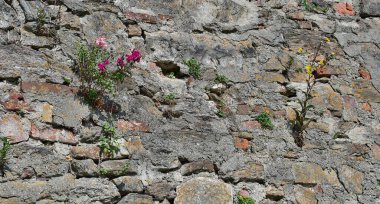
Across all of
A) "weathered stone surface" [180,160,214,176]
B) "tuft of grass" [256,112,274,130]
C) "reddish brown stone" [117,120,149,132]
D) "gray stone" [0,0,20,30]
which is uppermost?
"gray stone" [0,0,20,30]

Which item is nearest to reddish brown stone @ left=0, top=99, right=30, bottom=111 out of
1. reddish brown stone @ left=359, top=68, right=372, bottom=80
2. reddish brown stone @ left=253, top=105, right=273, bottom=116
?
reddish brown stone @ left=253, top=105, right=273, bottom=116

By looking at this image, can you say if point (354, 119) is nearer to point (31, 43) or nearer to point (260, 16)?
point (260, 16)

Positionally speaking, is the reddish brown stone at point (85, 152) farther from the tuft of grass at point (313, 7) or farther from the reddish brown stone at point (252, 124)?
the tuft of grass at point (313, 7)

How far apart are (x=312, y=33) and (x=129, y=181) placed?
198 centimetres

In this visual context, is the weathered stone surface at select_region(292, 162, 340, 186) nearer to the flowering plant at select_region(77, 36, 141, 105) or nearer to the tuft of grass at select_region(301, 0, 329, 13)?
the flowering plant at select_region(77, 36, 141, 105)

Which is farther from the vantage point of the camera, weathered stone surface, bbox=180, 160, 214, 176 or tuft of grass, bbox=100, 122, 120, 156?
weathered stone surface, bbox=180, 160, 214, 176

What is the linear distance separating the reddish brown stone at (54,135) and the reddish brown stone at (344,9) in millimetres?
2448

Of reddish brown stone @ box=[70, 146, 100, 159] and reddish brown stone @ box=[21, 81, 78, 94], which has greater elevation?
reddish brown stone @ box=[21, 81, 78, 94]

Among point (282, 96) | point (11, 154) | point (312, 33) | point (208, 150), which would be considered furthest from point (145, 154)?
point (312, 33)

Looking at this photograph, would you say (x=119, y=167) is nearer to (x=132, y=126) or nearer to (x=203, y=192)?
(x=132, y=126)

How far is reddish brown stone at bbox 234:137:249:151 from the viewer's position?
3.37 meters

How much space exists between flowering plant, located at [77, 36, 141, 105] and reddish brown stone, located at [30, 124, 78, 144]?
26 cm

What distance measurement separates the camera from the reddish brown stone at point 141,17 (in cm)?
359

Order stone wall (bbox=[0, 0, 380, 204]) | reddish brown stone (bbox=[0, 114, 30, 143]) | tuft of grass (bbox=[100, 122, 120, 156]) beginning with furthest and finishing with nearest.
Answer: tuft of grass (bbox=[100, 122, 120, 156]) → stone wall (bbox=[0, 0, 380, 204]) → reddish brown stone (bbox=[0, 114, 30, 143])
